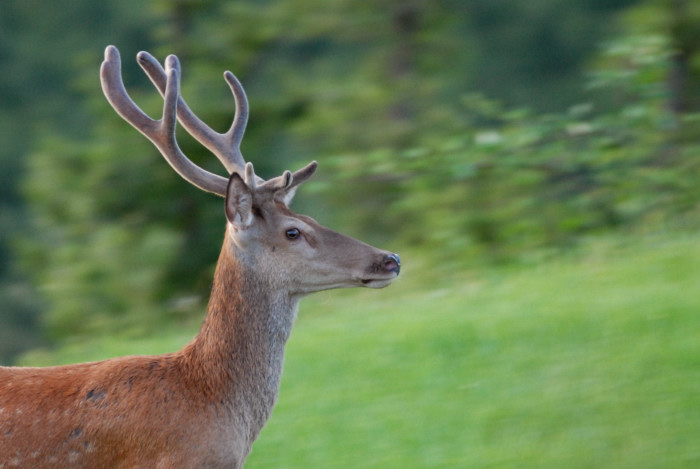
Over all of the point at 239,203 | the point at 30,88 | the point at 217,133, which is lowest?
the point at 239,203

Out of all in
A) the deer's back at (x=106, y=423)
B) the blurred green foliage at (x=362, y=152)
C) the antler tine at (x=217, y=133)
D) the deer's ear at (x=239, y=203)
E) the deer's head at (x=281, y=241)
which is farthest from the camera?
the blurred green foliage at (x=362, y=152)

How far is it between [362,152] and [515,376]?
6.34 m

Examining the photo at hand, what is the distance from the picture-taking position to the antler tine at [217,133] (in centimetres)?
509

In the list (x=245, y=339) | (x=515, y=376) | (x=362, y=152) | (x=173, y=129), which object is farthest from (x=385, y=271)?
(x=362, y=152)

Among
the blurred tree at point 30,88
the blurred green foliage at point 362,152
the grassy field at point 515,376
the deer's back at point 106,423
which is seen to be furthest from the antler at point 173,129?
the blurred tree at point 30,88

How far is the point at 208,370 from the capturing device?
176 inches

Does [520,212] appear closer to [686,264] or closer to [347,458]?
[686,264]

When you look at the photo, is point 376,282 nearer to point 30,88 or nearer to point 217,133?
point 217,133

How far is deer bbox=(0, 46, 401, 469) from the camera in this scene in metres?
4.18

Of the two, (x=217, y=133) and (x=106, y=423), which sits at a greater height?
(x=217, y=133)

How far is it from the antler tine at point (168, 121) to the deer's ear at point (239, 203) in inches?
8.2

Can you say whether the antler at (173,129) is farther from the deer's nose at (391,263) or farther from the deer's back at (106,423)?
the deer's back at (106,423)

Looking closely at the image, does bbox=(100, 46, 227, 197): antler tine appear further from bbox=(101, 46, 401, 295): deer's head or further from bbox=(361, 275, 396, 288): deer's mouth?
bbox=(361, 275, 396, 288): deer's mouth

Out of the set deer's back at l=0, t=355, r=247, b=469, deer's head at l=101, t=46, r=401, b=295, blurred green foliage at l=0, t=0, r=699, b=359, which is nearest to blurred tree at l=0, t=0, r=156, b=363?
blurred green foliage at l=0, t=0, r=699, b=359
